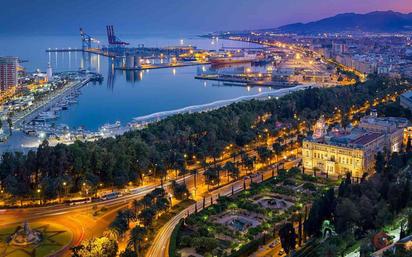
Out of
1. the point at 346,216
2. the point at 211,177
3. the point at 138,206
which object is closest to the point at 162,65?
the point at 211,177

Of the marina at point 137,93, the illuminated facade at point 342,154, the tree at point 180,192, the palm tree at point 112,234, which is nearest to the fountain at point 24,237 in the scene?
the palm tree at point 112,234

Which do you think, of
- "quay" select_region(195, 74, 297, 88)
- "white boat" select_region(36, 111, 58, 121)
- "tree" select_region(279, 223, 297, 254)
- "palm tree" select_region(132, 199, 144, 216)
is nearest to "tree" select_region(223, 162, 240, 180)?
"palm tree" select_region(132, 199, 144, 216)

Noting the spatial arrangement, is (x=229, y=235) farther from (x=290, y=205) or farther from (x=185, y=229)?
(x=290, y=205)

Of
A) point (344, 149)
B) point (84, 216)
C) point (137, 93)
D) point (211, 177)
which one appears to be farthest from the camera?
point (137, 93)

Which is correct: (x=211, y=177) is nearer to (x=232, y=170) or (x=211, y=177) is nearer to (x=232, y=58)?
(x=232, y=170)

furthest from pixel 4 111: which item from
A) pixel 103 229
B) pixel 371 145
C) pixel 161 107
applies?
pixel 371 145

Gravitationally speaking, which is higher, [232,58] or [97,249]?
[232,58]

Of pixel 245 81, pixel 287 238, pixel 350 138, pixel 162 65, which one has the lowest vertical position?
pixel 287 238
